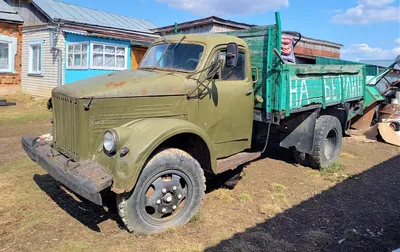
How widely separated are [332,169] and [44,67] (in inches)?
535

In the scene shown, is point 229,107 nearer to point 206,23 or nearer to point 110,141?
point 110,141

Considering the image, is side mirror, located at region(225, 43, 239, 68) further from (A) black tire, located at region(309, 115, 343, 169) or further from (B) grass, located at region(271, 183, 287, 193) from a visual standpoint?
(A) black tire, located at region(309, 115, 343, 169)

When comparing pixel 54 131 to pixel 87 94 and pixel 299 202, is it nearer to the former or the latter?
pixel 87 94

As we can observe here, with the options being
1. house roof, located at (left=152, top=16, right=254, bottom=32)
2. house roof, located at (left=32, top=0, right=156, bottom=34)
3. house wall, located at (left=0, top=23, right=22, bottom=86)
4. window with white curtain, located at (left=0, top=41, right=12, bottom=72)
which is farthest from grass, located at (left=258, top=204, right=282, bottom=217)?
window with white curtain, located at (left=0, top=41, right=12, bottom=72)

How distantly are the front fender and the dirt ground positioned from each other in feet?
2.33

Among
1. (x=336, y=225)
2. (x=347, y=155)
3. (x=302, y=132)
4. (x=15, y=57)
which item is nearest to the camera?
(x=336, y=225)

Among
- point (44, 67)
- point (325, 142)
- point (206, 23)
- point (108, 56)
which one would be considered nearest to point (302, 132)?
point (325, 142)

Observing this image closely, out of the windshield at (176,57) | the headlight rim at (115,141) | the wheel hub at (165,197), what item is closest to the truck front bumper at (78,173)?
the headlight rim at (115,141)

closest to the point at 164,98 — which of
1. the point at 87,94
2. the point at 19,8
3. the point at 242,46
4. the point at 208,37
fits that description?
the point at 87,94

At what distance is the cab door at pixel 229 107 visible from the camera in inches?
171

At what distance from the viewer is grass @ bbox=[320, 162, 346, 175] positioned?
6.08m

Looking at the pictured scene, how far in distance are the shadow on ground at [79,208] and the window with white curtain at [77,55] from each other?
10426 mm

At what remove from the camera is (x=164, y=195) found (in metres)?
3.67

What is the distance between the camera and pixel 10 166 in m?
5.73
